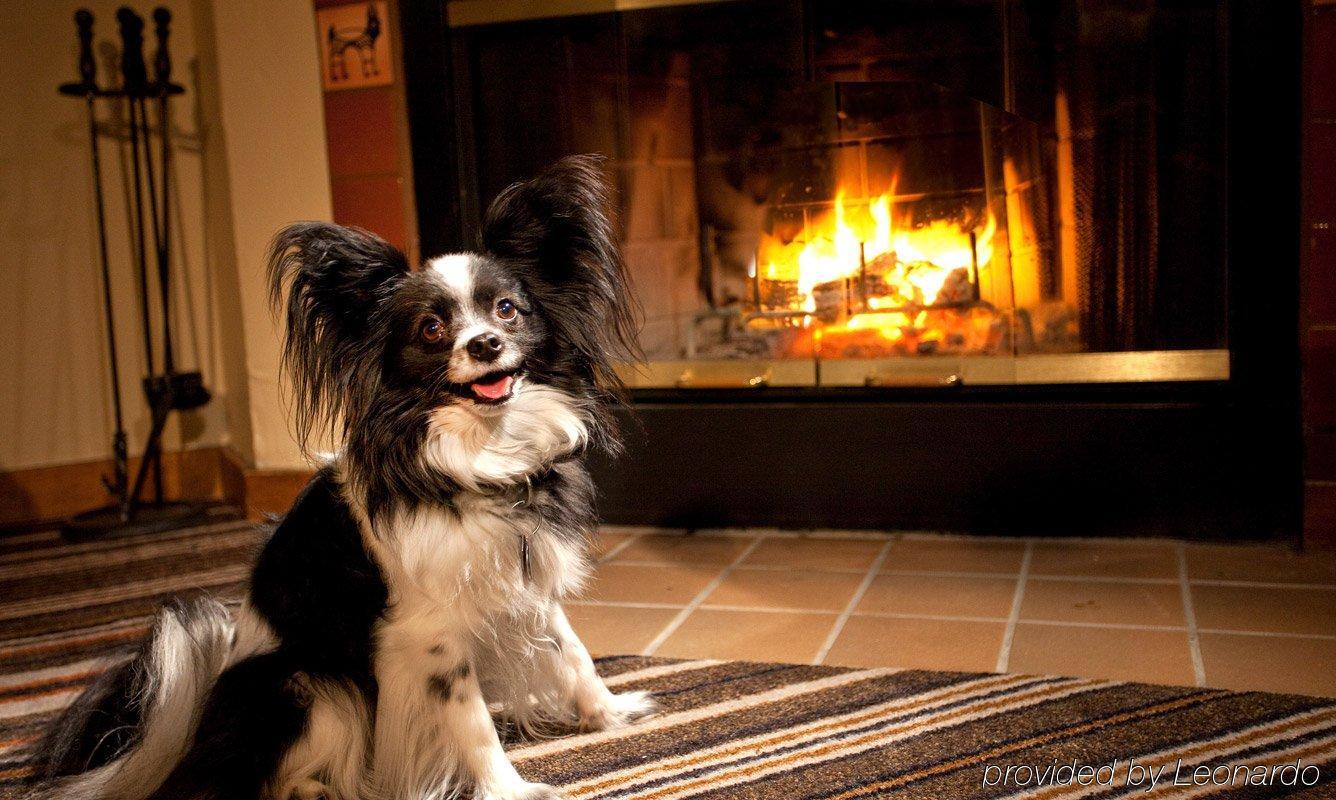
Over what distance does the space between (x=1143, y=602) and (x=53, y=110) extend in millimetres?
3406

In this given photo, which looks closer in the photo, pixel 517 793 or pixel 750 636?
pixel 517 793

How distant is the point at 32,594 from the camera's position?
9.16 feet

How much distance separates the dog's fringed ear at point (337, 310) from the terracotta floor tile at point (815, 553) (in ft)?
4.44

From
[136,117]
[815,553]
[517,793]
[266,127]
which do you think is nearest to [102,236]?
[136,117]

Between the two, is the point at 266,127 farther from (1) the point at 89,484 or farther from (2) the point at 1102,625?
(2) the point at 1102,625

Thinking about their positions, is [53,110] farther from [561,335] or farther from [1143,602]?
[1143,602]

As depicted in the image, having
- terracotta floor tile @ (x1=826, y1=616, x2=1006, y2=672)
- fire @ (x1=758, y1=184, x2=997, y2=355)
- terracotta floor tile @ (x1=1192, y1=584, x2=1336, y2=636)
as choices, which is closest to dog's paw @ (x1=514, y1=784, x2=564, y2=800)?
terracotta floor tile @ (x1=826, y1=616, x2=1006, y2=672)

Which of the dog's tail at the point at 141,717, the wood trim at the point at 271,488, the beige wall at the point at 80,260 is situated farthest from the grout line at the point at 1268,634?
the beige wall at the point at 80,260

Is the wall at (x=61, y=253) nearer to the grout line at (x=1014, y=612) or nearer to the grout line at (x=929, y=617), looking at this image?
the grout line at (x=929, y=617)

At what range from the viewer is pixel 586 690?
182 centimetres

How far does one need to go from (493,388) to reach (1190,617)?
145 centimetres

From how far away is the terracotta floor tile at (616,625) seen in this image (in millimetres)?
2209

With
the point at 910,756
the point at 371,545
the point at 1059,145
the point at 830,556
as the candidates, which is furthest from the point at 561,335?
the point at 1059,145

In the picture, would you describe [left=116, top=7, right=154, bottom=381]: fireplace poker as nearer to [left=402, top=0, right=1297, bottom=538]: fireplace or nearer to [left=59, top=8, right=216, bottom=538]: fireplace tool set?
[left=59, top=8, right=216, bottom=538]: fireplace tool set
